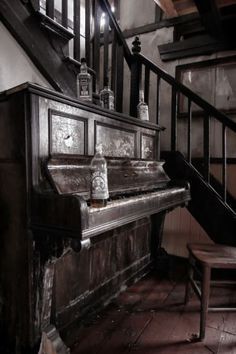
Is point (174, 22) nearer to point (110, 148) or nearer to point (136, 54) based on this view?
point (136, 54)

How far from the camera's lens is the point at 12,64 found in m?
1.76

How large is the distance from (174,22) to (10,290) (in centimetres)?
335

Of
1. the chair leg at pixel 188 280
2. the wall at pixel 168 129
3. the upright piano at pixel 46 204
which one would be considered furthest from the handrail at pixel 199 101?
the chair leg at pixel 188 280

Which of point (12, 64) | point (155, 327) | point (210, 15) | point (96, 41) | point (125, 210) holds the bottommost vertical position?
point (155, 327)

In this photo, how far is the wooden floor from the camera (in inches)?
64.0

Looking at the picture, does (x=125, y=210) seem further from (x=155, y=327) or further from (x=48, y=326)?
(x=155, y=327)

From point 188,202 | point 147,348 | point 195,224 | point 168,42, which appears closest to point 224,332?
point 147,348

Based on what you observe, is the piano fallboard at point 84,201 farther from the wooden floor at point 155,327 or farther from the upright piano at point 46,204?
the wooden floor at point 155,327

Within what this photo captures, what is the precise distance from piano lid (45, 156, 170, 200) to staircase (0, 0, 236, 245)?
13.9 inches

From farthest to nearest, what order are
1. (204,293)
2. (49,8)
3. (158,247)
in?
(158,247) → (49,8) → (204,293)

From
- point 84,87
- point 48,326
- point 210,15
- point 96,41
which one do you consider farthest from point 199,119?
point 48,326

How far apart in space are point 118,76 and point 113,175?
1301 mm

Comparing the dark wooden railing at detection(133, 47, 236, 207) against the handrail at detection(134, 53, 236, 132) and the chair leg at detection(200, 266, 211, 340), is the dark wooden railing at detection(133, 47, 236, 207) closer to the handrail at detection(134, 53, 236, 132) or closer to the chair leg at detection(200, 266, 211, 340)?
the handrail at detection(134, 53, 236, 132)

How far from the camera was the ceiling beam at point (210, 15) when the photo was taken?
225 centimetres
